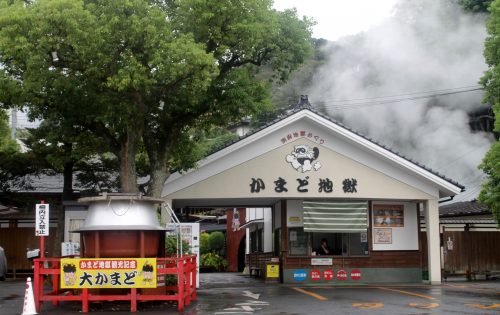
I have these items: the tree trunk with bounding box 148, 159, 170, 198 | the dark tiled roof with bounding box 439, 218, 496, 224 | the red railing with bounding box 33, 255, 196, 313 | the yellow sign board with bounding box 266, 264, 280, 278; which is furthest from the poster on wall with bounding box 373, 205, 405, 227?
the red railing with bounding box 33, 255, 196, 313

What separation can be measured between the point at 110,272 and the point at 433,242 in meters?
12.4

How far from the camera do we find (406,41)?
4075 cm

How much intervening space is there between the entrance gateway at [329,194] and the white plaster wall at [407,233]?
0.11ft

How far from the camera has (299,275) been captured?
66.5 ft

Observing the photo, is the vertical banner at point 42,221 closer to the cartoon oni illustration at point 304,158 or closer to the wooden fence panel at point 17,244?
the cartoon oni illustration at point 304,158

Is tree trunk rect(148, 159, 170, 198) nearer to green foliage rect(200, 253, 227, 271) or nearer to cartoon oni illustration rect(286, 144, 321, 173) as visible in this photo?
cartoon oni illustration rect(286, 144, 321, 173)

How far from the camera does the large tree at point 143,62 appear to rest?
12586 mm

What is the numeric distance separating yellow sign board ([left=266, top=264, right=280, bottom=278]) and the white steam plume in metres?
17.7

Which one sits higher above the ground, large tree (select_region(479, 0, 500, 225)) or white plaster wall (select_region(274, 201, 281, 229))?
large tree (select_region(479, 0, 500, 225))

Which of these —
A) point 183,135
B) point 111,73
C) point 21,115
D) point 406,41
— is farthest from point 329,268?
point 21,115

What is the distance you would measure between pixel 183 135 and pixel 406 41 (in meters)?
27.8

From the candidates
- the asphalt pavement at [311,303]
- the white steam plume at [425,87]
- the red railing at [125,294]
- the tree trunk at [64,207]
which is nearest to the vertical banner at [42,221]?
the red railing at [125,294]

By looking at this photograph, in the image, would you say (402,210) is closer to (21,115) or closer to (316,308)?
(316,308)

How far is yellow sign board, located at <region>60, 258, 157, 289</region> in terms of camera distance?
38.4 ft
